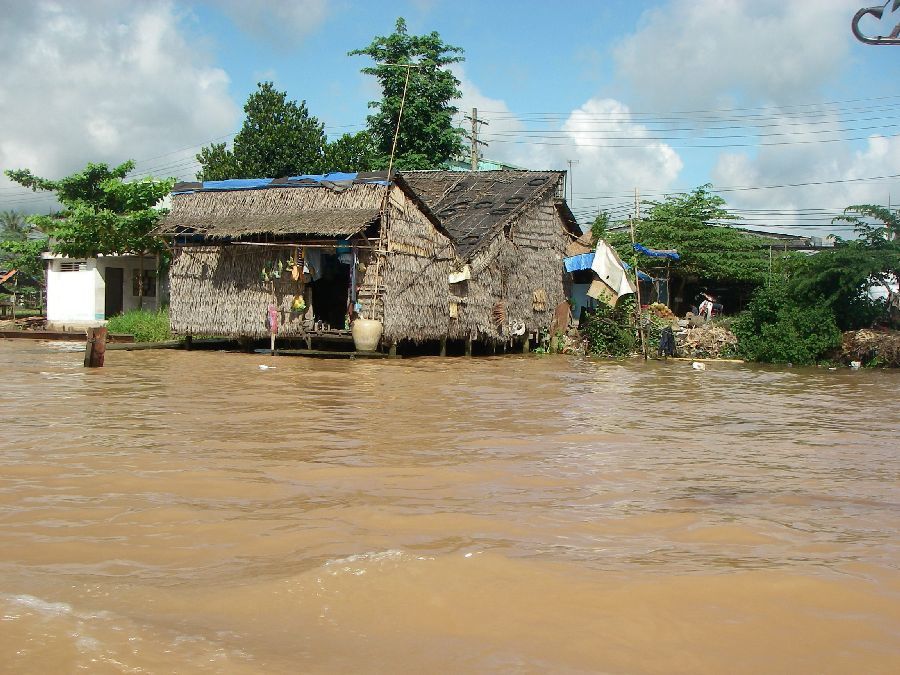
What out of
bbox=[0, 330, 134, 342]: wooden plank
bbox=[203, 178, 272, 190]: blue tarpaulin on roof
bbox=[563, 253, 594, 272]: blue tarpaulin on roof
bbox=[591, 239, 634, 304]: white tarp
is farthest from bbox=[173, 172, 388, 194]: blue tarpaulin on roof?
bbox=[563, 253, 594, 272]: blue tarpaulin on roof

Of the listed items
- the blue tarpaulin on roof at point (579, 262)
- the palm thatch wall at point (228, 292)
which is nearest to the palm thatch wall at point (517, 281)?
the blue tarpaulin on roof at point (579, 262)

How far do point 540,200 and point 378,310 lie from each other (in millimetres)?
6518

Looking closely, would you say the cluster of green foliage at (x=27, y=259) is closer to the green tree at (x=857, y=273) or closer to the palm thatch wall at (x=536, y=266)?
the palm thatch wall at (x=536, y=266)

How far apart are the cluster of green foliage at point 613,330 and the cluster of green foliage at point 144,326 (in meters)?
10.2

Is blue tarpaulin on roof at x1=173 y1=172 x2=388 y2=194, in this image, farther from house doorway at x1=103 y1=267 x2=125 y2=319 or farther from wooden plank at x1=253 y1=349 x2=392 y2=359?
house doorway at x1=103 y1=267 x2=125 y2=319

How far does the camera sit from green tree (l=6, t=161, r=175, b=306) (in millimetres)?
21500

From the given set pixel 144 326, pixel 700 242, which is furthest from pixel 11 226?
pixel 700 242

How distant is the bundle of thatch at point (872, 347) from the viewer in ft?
57.4

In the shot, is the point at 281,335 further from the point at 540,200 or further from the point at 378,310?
the point at 540,200

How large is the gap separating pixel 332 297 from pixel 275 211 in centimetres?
303

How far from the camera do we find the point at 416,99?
27719 millimetres

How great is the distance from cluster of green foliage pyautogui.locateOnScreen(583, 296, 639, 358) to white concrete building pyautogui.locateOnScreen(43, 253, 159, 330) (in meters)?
12.8

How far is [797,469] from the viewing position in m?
6.34

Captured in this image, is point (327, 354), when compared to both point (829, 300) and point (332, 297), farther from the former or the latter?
point (829, 300)
